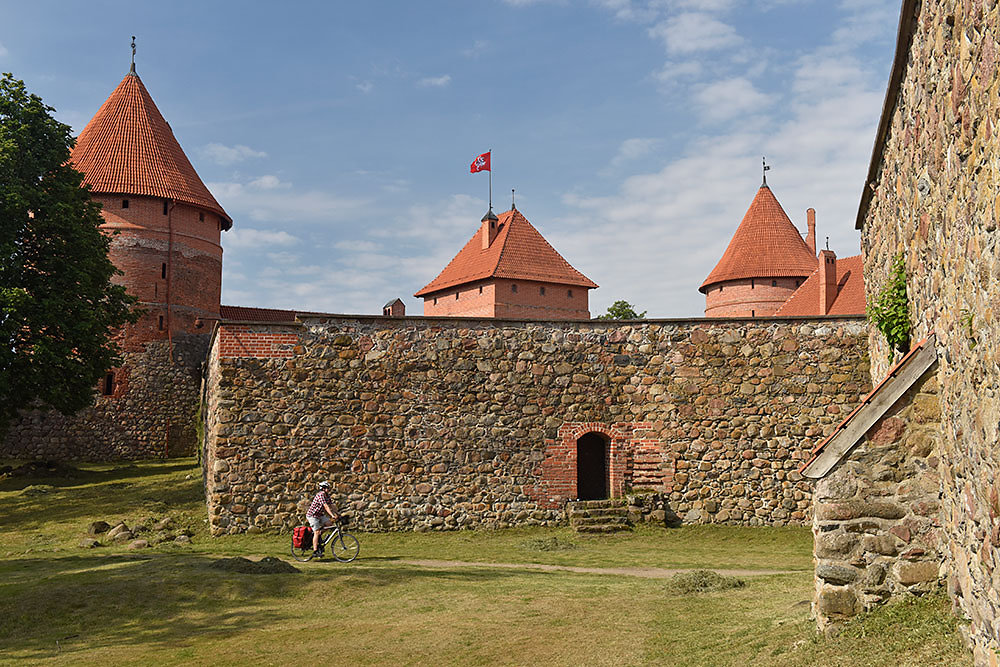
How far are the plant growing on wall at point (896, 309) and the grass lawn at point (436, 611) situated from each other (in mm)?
2454

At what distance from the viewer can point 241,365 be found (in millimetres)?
15188

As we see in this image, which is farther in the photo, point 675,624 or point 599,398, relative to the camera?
point 599,398

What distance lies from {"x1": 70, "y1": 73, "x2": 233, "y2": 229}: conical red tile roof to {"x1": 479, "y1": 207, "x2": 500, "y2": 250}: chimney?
51.5 feet

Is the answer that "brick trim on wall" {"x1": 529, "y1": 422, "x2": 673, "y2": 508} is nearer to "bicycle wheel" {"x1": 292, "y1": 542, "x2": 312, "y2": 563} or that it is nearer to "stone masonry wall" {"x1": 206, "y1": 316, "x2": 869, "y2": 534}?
"stone masonry wall" {"x1": 206, "y1": 316, "x2": 869, "y2": 534}

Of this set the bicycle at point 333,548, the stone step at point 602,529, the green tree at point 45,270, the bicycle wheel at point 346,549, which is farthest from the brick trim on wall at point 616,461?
the green tree at point 45,270

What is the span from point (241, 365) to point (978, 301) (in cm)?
1303

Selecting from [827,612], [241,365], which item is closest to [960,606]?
[827,612]

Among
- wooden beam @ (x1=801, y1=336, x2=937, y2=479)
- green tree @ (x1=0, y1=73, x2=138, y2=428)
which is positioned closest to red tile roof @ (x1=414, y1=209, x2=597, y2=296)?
green tree @ (x1=0, y1=73, x2=138, y2=428)

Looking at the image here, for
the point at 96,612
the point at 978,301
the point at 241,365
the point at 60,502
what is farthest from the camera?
the point at 60,502

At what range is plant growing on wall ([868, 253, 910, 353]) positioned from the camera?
7117mm

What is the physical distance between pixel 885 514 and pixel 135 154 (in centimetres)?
3192

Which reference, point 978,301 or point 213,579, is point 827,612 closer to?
point 978,301

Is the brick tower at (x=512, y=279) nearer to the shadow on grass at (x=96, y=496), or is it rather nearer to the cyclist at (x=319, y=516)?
the shadow on grass at (x=96, y=496)

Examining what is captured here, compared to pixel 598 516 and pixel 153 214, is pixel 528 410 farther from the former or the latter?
pixel 153 214
